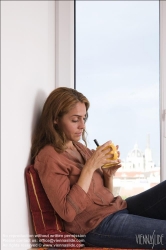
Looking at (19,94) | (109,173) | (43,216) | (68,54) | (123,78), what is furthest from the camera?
(123,78)

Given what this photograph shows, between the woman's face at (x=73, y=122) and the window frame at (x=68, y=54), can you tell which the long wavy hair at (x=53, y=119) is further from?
the window frame at (x=68, y=54)

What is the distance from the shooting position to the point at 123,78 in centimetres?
267

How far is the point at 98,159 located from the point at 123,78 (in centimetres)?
91

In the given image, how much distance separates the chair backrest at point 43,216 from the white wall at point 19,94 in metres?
0.03

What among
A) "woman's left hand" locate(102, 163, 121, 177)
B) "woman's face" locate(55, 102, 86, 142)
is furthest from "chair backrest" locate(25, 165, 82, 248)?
"woman's left hand" locate(102, 163, 121, 177)

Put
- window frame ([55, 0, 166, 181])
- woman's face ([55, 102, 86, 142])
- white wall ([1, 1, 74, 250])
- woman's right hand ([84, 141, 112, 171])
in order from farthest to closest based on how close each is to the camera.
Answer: window frame ([55, 0, 166, 181]), woman's face ([55, 102, 86, 142]), woman's right hand ([84, 141, 112, 171]), white wall ([1, 1, 74, 250])

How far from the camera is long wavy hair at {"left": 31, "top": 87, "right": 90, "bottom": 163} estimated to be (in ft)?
6.33

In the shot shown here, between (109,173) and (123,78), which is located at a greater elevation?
(123,78)

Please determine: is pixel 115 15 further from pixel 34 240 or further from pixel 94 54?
pixel 34 240

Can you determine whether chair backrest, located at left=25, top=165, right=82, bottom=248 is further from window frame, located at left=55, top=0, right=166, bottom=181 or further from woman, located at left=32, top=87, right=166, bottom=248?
window frame, located at left=55, top=0, right=166, bottom=181

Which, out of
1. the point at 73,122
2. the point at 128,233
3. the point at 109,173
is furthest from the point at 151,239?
the point at 73,122

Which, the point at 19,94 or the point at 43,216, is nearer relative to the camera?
the point at 19,94

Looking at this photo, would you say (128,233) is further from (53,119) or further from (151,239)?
(53,119)

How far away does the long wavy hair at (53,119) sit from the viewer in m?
1.93
